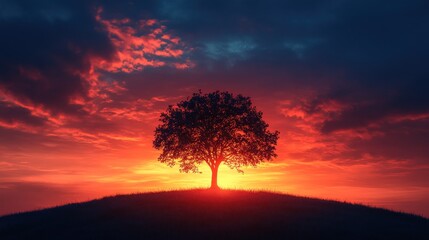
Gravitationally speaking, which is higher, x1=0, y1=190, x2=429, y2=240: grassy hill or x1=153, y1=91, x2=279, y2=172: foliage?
x1=153, y1=91, x2=279, y2=172: foliage

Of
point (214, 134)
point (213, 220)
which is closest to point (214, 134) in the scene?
point (214, 134)

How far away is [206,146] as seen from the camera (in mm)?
56594

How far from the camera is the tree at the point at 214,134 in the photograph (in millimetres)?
56125

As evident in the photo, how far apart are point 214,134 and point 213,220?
19628 mm

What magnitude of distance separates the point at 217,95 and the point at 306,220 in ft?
78.5

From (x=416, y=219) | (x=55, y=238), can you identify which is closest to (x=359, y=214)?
(x=416, y=219)

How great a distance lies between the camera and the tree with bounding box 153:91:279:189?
56.1 m

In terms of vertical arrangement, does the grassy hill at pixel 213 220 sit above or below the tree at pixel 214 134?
below

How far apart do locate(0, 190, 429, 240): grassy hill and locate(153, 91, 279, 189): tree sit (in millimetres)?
6969

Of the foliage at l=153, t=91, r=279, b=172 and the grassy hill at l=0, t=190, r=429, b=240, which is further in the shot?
the foliage at l=153, t=91, r=279, b=172

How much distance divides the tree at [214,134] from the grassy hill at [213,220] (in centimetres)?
697

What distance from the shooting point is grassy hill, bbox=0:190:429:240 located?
114ft

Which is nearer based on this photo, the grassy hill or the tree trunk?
the grassy hill

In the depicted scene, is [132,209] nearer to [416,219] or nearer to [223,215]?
[223,215]
